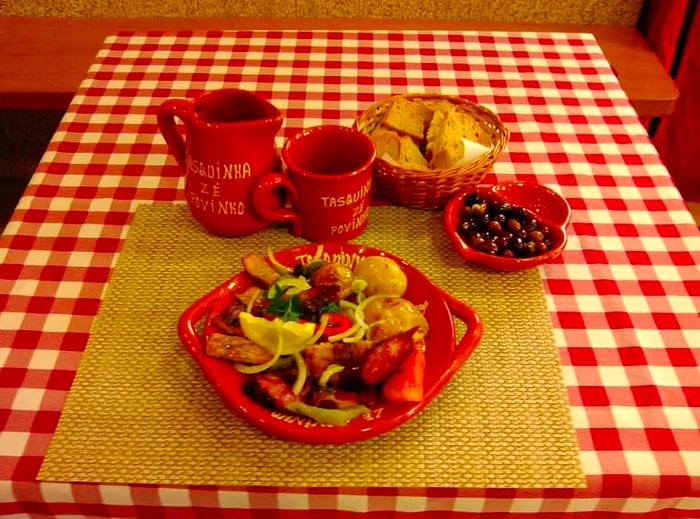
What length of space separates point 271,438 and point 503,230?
1.27 feet

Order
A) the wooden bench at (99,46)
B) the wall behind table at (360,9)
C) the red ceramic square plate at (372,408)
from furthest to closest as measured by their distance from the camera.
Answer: the wall behind table at (360,9)
the wooden bench at (99,46)
the red ceramic square plate at (372,408)

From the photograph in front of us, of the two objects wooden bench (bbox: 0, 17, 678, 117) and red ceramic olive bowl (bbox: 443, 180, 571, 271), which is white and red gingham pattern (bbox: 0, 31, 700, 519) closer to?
red ceramic olive bowl (bbox: 443, 180, 571, 271)

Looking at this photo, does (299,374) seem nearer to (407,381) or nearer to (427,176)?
(407,381)

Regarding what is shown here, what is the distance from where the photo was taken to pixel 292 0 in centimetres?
190

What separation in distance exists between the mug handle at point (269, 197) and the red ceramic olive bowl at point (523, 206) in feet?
0.63

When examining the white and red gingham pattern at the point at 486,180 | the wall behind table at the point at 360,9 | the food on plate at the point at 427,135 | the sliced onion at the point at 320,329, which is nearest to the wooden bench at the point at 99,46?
the wall behind table at the point at 360,9

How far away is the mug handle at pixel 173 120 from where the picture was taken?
806 millimetres

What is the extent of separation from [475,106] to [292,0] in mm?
1069

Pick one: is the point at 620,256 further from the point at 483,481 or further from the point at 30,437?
the point at 30,437

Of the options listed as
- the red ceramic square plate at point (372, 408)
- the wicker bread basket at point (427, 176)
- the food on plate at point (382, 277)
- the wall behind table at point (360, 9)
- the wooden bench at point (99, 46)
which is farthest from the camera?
the wall behind table at point (360, 9)

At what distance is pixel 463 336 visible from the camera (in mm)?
728

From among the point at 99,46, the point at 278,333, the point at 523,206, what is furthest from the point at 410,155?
the point at 99,46

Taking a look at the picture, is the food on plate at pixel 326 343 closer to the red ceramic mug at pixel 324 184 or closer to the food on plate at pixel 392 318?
the food on plate at pixel 392 318

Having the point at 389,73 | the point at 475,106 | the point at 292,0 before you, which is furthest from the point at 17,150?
the point at 475,106
